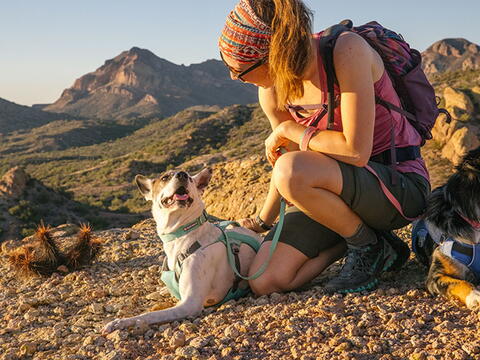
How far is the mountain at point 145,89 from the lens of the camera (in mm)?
121475

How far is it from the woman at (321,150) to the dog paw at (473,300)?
2.43 ft

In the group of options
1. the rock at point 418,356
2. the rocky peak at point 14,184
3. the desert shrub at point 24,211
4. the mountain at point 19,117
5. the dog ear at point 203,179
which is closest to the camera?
the rock at point 418,356

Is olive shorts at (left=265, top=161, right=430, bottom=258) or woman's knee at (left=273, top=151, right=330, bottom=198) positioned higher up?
woman's knee at (left=273, top=151, right=330, bottom=198)

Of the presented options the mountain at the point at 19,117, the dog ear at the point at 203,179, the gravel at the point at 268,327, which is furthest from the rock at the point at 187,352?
the mountain at the point at 19,117

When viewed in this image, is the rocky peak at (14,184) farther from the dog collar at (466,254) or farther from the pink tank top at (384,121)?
the dog collar at (466,254)

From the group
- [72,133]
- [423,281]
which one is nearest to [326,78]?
[423,281]

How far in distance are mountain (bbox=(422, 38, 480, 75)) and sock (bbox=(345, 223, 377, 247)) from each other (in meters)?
111

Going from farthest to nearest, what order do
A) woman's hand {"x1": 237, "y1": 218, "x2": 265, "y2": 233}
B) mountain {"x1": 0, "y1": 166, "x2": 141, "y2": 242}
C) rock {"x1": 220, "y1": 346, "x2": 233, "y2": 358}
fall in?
mountain {"x1": 0, "y1": 166, "x2": 141, "y2": 242}
woman's hand {"x1": 237, "y1": 218, "x2": 265, "y2": 233}
rock {"x1": 220, "y1": 346, "x2": 233, "y2": 358}

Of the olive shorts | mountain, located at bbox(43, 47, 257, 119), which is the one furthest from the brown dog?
mountain, located at bbox(43, 47, 257, 119)

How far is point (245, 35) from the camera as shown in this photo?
331 centimetres

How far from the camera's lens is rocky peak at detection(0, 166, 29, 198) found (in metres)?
19.2

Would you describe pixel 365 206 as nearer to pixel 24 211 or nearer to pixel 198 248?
pixel 198 248

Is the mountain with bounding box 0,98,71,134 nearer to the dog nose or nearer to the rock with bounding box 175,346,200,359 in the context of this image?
the dog nose

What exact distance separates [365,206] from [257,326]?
3.73 feet
